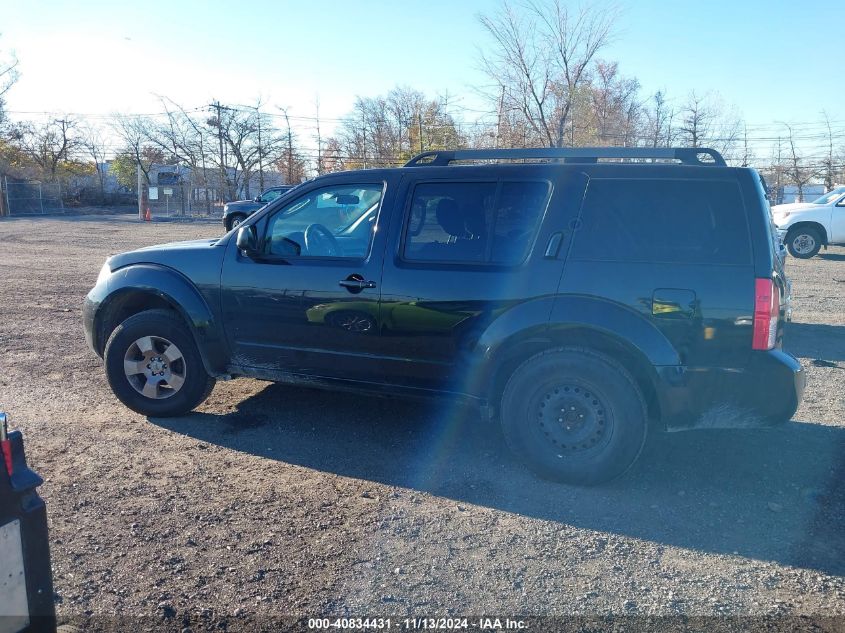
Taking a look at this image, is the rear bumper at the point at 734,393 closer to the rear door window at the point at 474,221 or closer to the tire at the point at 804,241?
the rear door window at the point at 474,221

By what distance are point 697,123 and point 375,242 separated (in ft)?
105

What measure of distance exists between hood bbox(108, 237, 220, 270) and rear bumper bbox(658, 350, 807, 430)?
3438mm

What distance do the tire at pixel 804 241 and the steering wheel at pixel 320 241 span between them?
16.0 m

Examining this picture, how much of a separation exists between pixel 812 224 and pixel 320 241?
52.6ft

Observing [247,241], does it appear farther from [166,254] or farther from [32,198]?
[32,198]

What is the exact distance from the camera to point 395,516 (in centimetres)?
393

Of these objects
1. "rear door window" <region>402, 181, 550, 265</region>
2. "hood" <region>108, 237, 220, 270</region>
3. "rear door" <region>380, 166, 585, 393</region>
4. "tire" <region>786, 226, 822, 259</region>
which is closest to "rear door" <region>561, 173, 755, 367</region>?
"rear door" <region>380, 166, 585, 393</region>

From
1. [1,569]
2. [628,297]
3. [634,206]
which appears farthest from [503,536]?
[1,569]

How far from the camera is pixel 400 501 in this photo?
13.5ft

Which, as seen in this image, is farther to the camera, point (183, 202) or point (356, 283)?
point (183, 202)

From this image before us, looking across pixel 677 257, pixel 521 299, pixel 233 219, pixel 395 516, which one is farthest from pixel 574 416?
pixel 233 219

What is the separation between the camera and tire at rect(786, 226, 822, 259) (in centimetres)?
1741

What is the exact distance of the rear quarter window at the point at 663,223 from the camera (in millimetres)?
4078

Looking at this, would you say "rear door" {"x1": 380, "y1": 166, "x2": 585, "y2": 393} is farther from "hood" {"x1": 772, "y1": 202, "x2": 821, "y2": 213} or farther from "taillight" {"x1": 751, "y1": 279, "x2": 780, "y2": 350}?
"hood" {"x1": 772, "y1": 202, "x2": 821, "y2": 213}
